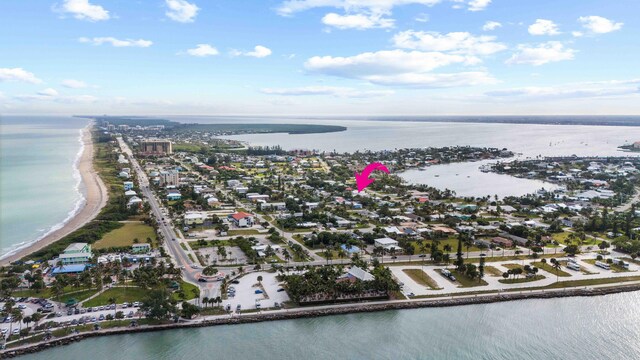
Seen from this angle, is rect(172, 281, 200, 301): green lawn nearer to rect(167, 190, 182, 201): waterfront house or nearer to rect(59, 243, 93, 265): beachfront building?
rect(59, 243, 93, 265): beachfront building

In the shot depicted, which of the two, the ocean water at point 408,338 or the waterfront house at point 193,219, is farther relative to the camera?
the waterfront house at point 193,219

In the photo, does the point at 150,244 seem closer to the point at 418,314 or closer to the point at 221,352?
the point at 221,352

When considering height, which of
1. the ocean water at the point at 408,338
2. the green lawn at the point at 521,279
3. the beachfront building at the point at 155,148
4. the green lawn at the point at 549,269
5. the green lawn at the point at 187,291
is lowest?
the ocean water at the point at 408,338

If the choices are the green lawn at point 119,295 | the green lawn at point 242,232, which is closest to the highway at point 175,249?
the green lawn at point 119,295

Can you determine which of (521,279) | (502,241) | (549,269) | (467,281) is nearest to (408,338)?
(467,281)

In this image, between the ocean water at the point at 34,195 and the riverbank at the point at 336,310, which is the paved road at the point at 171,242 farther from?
the ocean water at the point at 34,195

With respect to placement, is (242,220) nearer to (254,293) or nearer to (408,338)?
(254,293)
